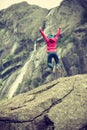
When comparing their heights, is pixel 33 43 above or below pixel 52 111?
below

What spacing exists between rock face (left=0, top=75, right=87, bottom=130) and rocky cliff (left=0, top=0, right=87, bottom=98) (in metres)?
38.9

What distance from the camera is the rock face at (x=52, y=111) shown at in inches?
916

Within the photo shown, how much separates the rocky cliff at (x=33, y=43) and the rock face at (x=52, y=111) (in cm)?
3887

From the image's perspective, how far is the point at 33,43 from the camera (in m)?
90.2

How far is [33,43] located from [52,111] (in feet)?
221

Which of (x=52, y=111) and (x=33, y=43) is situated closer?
(x=52, y=111)

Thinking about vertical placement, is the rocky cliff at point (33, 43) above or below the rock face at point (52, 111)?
below

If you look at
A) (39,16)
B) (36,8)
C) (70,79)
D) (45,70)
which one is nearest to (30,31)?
(39,16)

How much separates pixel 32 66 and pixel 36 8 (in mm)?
32523

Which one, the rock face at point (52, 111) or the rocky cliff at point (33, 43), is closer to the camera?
the rock face at point (52, 111)

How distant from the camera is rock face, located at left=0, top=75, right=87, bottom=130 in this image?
2325 centimetres

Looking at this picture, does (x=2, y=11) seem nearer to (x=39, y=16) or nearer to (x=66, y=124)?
(x=39, y=16)

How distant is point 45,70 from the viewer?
73.6 m

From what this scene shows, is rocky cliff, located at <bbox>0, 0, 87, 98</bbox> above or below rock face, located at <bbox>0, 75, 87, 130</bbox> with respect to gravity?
below
